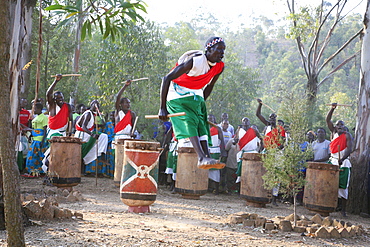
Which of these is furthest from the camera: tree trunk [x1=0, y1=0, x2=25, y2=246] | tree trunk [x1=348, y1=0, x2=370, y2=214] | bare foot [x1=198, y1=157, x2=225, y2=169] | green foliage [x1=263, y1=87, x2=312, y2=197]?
tree trunk [x1=348, y1=0, x2=370, y2=214]

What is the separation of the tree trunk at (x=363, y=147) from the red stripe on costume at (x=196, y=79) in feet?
19.5

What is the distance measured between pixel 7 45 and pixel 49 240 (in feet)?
6.79

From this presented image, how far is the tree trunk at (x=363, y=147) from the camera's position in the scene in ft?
32.6

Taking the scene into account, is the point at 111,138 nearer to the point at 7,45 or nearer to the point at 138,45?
the point at 138,45

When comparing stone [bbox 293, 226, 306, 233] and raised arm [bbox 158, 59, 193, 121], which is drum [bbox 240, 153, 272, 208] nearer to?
stone [bbox 293, 226, 306, 233]

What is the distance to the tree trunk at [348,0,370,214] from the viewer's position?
995 centimetres

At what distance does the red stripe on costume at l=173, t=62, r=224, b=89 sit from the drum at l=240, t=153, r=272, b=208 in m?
3.81

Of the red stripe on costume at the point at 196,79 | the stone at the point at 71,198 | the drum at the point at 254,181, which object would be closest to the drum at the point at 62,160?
the stone at the point at 71,198

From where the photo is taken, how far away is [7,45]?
3.02 metres

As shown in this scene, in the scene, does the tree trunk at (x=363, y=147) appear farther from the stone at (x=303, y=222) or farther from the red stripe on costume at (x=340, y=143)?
the stone at (x=303, y=222)

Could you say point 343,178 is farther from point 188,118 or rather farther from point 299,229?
point 188,118

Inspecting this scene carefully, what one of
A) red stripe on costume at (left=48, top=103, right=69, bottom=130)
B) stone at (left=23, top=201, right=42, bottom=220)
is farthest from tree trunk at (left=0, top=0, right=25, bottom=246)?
red stripe on costume at (left=48, top=103, right=69, bottom=130)

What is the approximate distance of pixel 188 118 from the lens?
5.50 metres

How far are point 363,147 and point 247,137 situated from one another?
2.91 meters
